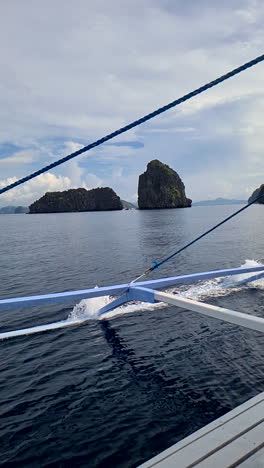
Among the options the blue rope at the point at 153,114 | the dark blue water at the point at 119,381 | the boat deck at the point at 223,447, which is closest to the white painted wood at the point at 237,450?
the boat deck at the point at 223,447

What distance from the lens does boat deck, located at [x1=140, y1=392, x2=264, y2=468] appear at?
319 centimetres

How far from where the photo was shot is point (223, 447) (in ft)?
11.2

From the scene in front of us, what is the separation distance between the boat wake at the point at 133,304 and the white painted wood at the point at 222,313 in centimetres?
318

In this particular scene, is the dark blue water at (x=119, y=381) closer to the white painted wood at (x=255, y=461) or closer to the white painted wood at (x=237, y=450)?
the white painted wood at (x=237, y=450)

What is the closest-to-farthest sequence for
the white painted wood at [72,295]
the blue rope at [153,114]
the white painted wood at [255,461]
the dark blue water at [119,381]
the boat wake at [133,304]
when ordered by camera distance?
the white painted wood at [255,461], the blue rope at [153,114], the dark blue water at [119,381], the white painted wood at [72,295], the boat wake at [133,304]

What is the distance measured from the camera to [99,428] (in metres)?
6.25

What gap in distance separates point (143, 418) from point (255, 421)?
3.30 meters

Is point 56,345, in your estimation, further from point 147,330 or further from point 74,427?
point 74,427

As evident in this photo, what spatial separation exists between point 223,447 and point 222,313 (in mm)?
5502

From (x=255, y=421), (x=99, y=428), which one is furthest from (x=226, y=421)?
(x=99, y=428)

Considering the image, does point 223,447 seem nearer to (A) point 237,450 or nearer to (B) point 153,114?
(A) point 237,450

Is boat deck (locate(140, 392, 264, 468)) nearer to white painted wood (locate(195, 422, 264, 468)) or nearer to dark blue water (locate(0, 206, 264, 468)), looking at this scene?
white painted wood (locate(195, 422, 264, 468))

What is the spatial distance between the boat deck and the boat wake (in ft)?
28.9

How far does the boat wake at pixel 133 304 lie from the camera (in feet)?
38.2
